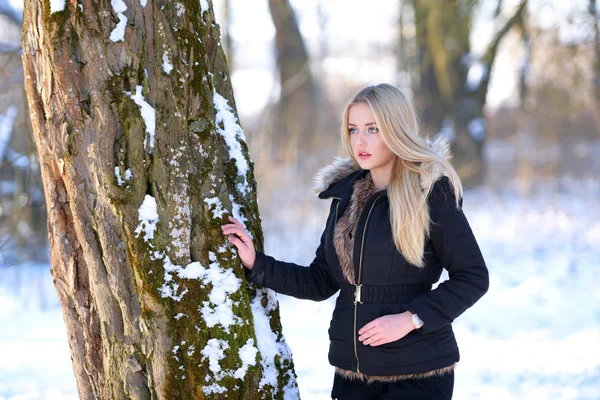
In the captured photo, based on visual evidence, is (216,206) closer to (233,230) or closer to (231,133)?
(233,230)

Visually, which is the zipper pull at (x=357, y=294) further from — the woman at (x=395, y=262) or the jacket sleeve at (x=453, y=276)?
the jacket sleeve at (x=453, y=276)

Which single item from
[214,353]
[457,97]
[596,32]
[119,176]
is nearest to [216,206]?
[119,176]

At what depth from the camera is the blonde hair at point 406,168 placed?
95.1 inches

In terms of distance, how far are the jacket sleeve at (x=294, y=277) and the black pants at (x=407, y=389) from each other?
42 cm

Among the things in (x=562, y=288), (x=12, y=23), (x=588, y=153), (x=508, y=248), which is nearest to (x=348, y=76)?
(x=588, y=153)

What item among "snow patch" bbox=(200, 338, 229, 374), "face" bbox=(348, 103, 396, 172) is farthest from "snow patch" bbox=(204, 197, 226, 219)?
"face" bbox=(348, 103, 396, 172)

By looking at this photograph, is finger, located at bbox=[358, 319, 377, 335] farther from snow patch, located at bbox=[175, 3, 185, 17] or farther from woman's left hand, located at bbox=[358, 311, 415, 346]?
snow patch, located at bbox=[175, 3, 185, 17]

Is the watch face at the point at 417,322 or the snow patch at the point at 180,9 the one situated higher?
the snow patch at the point at 180,9

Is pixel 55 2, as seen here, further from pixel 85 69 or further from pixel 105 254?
pixel 105 254

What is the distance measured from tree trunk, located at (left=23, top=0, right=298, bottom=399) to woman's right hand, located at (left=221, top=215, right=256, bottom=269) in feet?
0.12

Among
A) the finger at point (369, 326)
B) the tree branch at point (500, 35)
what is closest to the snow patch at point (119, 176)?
the finger at point (369, 326)

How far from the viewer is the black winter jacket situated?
2396 millimetres

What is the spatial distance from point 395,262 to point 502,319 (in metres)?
4.70

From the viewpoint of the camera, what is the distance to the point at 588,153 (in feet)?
52.5
